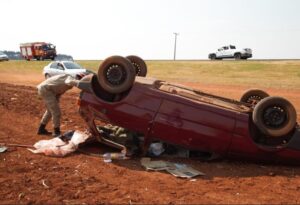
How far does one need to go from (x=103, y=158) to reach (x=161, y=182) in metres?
1.36

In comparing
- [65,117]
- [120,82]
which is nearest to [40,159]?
[120,82]

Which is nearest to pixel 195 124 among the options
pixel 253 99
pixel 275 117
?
pixel 275 117

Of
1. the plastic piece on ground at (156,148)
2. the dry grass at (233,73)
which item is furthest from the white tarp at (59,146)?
the dry grass at (233,73)

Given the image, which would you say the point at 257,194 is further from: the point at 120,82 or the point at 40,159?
the point at 40,159

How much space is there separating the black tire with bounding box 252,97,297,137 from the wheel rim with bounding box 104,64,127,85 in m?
2.08

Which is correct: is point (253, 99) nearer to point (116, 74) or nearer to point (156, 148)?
point (156, 148)

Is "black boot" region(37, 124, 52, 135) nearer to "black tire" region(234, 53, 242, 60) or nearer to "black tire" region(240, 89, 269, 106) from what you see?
"black tire" region(240, 89, 269, 106)

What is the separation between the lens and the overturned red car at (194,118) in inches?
248

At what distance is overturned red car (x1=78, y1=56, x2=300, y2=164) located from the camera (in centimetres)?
631

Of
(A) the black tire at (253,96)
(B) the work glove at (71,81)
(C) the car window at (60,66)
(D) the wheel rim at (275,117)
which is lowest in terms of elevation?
(C) the car window at (60,66)

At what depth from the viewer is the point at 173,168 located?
20.5 ft

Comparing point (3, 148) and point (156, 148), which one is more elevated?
point (156, 148)

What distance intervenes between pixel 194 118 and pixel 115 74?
141 centimetres

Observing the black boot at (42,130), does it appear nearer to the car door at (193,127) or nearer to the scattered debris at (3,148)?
the scattered debris at (3,148)
